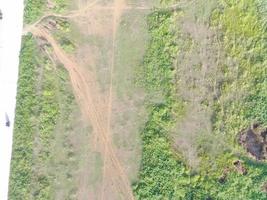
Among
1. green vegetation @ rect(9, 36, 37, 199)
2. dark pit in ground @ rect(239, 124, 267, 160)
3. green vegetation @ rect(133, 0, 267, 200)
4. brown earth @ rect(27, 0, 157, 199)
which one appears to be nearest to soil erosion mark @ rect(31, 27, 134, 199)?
brown earth @ rect(27, 0, 157, 199)

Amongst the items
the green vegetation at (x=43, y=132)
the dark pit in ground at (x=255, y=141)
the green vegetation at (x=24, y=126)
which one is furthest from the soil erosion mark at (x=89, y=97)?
the dark pit in ground at (x=255, y=141)

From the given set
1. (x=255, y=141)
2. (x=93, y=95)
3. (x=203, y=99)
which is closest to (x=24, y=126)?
(x=93, y=95)

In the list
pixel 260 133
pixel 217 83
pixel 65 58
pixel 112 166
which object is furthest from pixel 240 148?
pixel 65 58

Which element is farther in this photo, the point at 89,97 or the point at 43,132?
the point at 89,97

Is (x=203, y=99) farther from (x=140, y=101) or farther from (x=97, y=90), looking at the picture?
(x=97, y=90)

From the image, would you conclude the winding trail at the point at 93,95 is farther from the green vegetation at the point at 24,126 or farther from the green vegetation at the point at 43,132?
the green vegetation at the point at 24,126

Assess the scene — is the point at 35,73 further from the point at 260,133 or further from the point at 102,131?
the point at 260,133
